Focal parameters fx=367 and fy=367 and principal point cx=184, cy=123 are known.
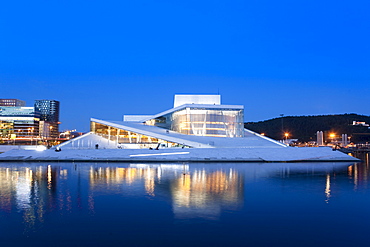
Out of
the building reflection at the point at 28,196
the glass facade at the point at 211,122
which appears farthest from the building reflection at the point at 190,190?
the glass facade at the point at 211,122

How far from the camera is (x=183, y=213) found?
1032 cm

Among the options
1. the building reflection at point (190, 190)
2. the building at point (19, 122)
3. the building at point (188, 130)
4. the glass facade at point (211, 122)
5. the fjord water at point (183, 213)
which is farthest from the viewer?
the building at point (19, 122)

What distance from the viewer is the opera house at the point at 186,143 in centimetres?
3228

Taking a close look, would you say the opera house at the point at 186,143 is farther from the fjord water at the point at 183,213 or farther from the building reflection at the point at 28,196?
the fjord water at the point at 183,213

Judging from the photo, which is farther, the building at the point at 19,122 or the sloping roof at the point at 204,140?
the building at the point at 19,122

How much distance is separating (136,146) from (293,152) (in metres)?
15.0

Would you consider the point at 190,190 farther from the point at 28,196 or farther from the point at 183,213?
the point at 28,196

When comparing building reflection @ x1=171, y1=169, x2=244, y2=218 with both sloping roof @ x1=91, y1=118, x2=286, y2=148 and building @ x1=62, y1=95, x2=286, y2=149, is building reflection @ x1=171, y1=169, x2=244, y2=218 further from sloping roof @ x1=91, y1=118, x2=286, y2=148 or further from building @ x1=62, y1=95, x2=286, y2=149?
building @ x1=62, y1=95, x2=286, y2=149

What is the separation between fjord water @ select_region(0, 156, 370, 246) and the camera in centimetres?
801

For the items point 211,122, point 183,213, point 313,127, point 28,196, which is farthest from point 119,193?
point 313,127

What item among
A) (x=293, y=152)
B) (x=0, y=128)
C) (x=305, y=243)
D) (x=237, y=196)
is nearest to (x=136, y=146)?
(x=293, y=152)

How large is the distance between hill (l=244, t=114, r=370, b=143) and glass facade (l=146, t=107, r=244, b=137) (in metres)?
67.5

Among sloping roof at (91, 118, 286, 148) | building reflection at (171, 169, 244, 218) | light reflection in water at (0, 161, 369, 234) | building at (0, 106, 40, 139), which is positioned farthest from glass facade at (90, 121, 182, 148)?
Answer: building at (0, 106, 40, 139)

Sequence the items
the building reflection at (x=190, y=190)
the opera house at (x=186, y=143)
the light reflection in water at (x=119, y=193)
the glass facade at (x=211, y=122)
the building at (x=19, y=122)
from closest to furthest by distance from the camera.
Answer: the light reflection in water at (x=119, y=193)
the building reflection at (x=190, y=190)
the opera house at (x=186, y=143)
the glass facade at (x=211, y=122)
the building at (x=19, y=122)
